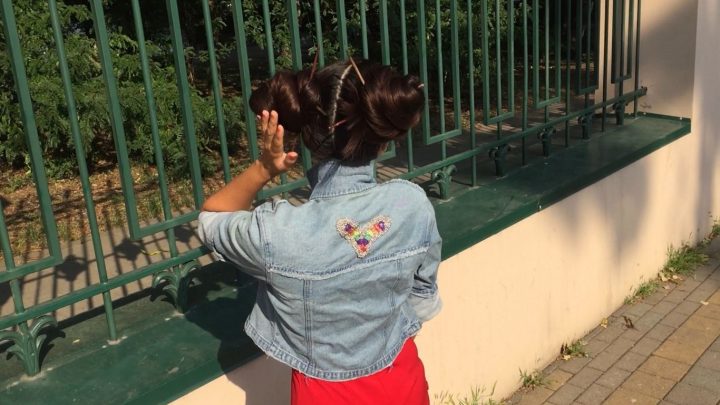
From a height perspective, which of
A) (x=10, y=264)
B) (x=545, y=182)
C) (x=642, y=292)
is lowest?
(x=642, y=292)

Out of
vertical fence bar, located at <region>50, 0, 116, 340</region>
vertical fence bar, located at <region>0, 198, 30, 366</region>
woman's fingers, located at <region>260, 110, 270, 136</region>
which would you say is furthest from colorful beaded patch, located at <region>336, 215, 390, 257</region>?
vertical fence bar, located at <region>0, 198, 30, 366</region>

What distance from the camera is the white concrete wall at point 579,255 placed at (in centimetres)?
330

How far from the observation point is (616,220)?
177 inches

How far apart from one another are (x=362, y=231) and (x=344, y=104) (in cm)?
30

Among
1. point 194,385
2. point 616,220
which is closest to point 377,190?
point 194,385

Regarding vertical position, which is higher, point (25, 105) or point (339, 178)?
point (25, 105)

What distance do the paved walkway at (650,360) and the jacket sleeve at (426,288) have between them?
71.0 inches

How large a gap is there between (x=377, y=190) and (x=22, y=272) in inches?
42.1

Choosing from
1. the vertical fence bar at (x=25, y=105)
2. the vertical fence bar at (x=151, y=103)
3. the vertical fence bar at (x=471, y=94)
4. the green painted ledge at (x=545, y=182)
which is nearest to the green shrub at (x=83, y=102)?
the vertical fence bar at (x=471, y=94)

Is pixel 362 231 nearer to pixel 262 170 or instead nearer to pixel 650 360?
pixel 262 170

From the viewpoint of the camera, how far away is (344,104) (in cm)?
171

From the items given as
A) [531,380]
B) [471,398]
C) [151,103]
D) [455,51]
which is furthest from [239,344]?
[531,380]

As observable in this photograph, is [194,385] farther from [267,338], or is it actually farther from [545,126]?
[545,126]

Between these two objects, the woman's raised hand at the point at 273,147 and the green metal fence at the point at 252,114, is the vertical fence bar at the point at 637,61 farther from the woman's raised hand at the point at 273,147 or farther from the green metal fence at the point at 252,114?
the woman's raised hand at the point at 273,147
